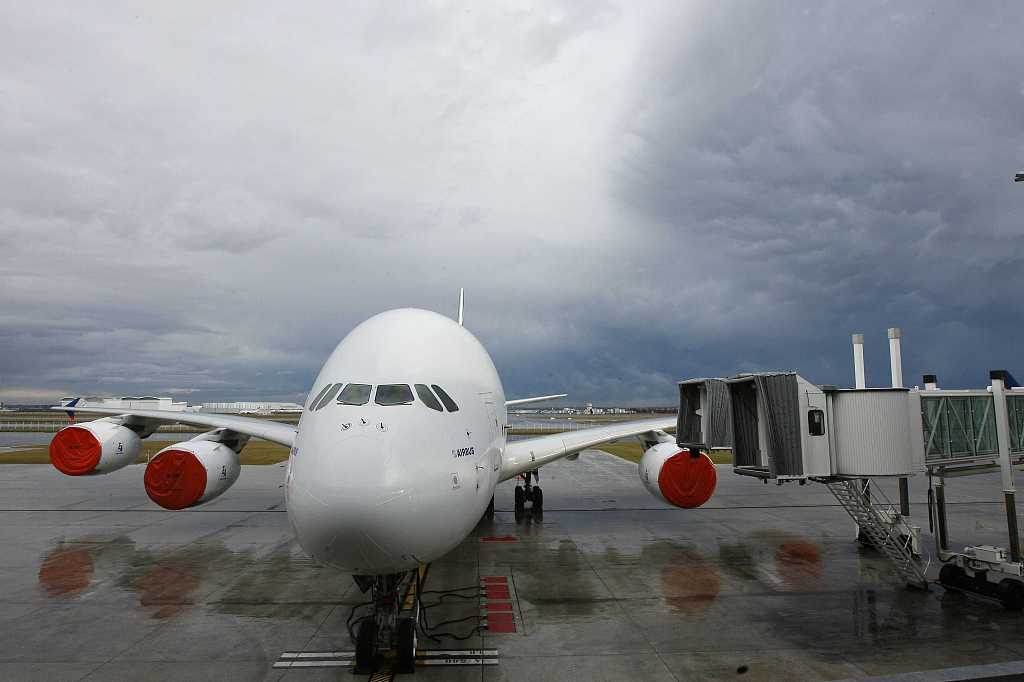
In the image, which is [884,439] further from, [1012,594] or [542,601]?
[542,601]

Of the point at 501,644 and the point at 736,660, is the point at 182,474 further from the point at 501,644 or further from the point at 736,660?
the point at 736,660

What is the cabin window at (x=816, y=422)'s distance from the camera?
10.5m

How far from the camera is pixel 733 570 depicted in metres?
13.4

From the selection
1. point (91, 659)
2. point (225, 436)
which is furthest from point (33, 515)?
point (91, 659)

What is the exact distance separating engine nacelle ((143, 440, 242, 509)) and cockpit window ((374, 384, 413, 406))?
9281 millimetres

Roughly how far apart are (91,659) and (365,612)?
4138 mm

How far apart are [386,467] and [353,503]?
56 centimetres

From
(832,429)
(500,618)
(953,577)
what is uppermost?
(832,429)

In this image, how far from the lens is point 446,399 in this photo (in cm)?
865

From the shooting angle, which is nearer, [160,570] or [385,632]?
[385,632]

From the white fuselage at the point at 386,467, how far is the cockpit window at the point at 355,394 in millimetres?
89

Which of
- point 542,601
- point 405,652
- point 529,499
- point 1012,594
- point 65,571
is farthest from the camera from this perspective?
point 529,499

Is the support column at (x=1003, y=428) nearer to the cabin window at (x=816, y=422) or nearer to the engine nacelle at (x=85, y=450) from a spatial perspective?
the cabin window at (x=816, y=422)

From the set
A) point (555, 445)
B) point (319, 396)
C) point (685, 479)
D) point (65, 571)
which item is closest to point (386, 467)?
point (319, 396)
